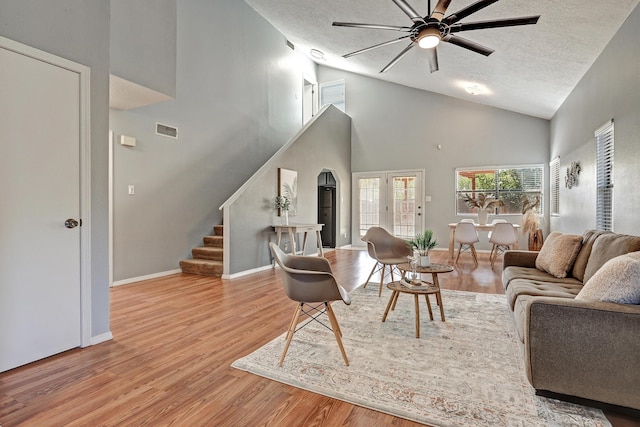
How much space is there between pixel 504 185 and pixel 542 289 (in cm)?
565

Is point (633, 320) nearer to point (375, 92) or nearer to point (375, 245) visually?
point (375, 245)

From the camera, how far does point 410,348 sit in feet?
8.16

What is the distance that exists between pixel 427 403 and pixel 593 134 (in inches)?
160

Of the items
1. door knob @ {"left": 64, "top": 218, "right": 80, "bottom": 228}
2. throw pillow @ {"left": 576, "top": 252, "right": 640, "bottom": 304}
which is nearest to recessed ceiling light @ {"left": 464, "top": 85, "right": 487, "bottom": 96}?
throw pillow @ {"left": 576, "top": 252, "right": 640, "bottom": 304}

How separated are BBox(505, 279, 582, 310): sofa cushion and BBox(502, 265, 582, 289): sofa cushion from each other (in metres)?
0.07

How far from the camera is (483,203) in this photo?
22.4 ft

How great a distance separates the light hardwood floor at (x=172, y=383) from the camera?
1.70m

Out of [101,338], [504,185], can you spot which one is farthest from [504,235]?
[101,338]

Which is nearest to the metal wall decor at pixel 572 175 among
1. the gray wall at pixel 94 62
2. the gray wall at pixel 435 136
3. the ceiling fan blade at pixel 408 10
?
the gray wall at pixel 435 136

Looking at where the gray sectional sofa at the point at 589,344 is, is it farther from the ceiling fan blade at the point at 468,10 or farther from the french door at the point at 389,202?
the french door at the point at 389,202

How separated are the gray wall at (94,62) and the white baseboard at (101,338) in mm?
25

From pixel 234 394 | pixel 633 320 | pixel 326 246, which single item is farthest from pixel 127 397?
pixel 326 246

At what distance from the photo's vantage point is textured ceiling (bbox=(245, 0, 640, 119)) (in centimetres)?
337

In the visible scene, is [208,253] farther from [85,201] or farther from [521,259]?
[521,259]
